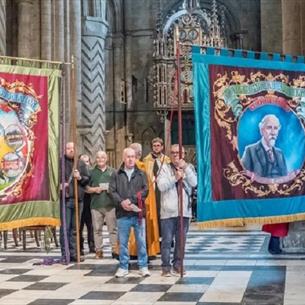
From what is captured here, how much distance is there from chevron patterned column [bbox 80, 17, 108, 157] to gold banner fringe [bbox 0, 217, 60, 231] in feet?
45.0

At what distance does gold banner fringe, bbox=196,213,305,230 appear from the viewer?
8961 millimetres

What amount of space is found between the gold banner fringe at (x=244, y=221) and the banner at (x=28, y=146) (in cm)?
223

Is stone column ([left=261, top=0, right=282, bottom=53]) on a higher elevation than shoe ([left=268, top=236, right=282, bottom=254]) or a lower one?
Answer: higher

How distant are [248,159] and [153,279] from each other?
1960 mm

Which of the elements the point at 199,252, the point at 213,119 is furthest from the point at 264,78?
the point at 199,252

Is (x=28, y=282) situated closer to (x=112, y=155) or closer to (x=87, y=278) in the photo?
(x=87, y=278)

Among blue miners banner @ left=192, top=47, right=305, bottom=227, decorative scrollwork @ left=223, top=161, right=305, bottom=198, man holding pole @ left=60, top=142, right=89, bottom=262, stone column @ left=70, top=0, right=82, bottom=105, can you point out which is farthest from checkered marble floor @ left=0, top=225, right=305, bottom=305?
stone column @ left=70, top=0, right=82, bottom=105

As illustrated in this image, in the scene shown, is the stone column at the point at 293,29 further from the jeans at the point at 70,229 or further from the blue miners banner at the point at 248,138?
the jeans at the point at 70,229

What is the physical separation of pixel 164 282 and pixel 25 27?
13.3 m

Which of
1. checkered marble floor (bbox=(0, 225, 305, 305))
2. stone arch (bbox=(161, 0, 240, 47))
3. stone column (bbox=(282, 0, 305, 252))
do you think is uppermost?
stone arch (bbox=(161, 0, 240, 47))

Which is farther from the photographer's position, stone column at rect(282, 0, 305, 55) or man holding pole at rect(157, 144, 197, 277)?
stone column at rect(282, 0, 305, 55)

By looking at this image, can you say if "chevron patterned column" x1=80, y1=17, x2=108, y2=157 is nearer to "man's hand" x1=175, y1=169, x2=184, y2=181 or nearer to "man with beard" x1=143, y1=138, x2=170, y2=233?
"man with beard" x1=143, y1=138, x2=170, y2=233

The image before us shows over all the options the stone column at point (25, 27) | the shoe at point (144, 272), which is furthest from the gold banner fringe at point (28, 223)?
the stone column at point (25, 27)

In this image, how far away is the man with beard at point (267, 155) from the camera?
365 inches
